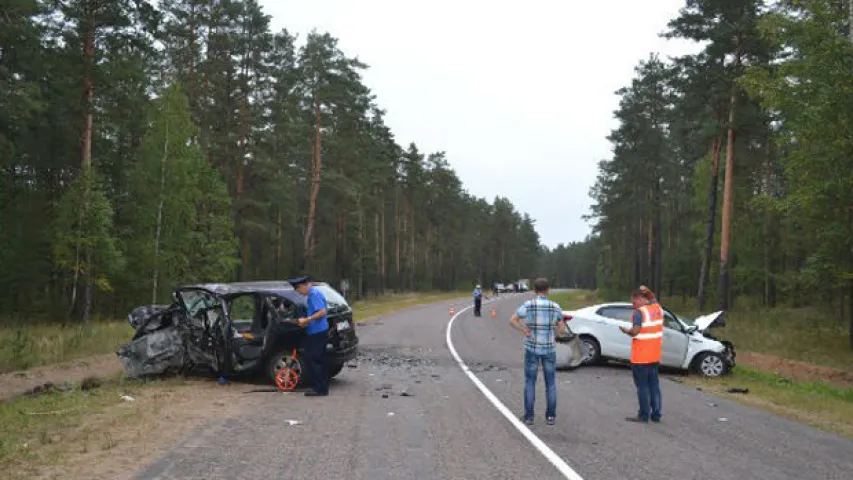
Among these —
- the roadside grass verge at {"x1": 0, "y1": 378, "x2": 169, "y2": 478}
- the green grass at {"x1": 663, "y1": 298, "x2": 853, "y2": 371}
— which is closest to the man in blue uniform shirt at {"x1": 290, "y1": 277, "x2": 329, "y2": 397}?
the roadside grass verge at {"x1": 0, "y1": 378, "x2": 169, "y2": 478}

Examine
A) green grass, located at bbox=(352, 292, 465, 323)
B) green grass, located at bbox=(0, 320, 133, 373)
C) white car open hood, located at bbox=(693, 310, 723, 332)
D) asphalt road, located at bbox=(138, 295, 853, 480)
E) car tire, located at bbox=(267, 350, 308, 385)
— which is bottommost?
green grass, located at bbox=(352, 292, 465, 323)

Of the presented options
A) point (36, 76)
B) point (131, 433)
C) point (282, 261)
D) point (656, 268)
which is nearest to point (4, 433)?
point (131, 433)

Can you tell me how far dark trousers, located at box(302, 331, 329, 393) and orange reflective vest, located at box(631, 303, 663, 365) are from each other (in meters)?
4.78

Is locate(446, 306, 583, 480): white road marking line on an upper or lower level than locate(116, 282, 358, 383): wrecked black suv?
lower

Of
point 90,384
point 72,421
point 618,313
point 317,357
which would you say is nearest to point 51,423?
point 72,421

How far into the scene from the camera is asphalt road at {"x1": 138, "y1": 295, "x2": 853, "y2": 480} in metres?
6.07

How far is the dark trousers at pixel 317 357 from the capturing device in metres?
10.3

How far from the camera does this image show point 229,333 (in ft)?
36.4

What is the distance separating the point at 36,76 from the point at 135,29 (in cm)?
434

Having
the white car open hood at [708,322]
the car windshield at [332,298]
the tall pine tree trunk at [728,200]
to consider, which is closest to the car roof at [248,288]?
the car windshield at [332,298]

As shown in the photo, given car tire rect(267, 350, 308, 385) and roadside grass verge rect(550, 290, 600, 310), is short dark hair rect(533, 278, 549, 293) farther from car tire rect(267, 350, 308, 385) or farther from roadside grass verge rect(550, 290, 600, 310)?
roadside grass verge rect(550, 290, 600, 310)

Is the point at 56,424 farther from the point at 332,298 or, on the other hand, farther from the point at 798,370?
the point at 798,370

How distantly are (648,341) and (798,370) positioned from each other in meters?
→ 10.2

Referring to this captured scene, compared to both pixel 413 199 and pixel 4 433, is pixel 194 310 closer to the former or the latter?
pixel 4 433
